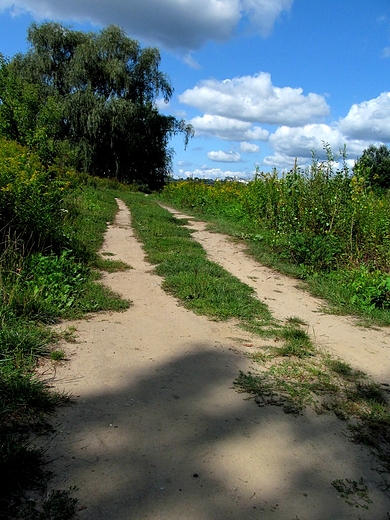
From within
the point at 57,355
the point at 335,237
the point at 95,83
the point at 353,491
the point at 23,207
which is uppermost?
the point at 95,83

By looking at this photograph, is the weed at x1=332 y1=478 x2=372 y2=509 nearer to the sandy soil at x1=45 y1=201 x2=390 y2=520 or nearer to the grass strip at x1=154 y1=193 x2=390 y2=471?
the sandy soil at x1=45 y1=201 x2=390 y2=520

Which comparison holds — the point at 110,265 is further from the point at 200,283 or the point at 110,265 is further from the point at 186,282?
the point at 200,283

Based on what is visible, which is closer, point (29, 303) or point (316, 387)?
point (316, 387)

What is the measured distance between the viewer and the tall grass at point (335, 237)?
243 inches

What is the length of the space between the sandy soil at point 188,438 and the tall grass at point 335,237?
1746mm

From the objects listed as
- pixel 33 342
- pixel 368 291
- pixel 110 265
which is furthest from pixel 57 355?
pixel 368 291

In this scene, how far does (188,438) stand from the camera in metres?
2.64

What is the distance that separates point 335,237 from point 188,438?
607cm

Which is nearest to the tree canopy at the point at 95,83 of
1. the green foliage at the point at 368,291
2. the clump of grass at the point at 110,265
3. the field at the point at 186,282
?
the field at the point at 186,282

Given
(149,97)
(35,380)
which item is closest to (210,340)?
(35,380)

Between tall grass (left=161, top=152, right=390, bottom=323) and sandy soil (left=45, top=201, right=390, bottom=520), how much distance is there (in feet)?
5.73

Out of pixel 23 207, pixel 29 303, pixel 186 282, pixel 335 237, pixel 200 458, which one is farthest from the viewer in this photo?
pixel 335 237

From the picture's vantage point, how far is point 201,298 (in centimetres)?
554

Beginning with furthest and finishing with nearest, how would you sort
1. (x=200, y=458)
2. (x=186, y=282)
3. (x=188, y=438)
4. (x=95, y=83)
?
(x=95, y=83) → (x=186, y=282) → (x=188, y=438) → (x=200, y=458)
